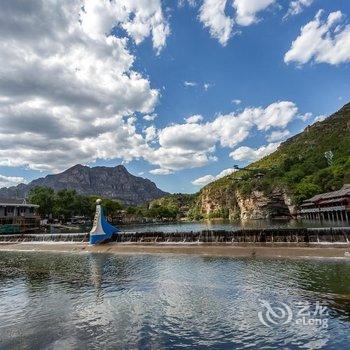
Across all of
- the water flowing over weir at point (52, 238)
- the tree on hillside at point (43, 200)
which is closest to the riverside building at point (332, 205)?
the water flowing over weir at point (52, 238)

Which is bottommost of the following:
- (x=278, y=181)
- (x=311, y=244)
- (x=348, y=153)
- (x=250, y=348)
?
(x=250, y=348)

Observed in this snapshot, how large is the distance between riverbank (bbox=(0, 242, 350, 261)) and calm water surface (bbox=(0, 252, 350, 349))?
11.8 feet

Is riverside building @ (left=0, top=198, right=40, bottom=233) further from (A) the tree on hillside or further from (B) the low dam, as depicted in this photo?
(B) the low dam

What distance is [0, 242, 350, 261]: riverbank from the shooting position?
38.8m

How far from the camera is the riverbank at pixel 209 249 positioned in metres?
38.8

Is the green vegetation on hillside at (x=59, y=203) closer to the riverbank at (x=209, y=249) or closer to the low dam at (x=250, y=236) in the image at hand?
the riverbank at (x=209, y=249)

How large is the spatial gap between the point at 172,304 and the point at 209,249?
24.1 m

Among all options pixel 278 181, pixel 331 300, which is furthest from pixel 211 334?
pixel 278 181

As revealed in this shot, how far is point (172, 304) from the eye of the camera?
2216 cm

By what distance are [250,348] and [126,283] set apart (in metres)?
16.1

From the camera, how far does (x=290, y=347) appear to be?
14.8m

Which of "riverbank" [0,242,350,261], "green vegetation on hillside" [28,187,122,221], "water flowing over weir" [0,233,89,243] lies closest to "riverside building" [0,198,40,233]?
"green vegetation on hillside" [28,187,122,221]

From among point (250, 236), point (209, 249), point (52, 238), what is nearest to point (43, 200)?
point (52, 238)

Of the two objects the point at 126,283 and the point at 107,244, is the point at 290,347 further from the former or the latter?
the point at 107,244
